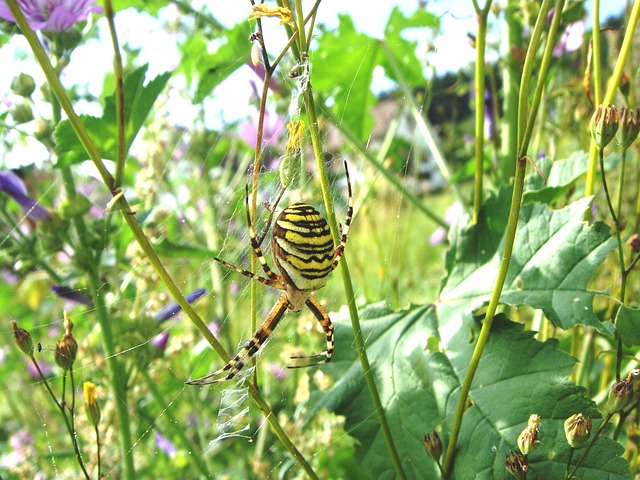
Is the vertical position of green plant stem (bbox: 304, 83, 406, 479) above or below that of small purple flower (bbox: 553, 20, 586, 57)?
below

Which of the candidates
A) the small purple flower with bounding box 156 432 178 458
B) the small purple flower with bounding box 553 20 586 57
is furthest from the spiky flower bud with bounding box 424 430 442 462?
the small purple flower with bounding box 156 432 178 458

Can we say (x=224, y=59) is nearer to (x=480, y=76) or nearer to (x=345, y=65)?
(x=345, y=65)

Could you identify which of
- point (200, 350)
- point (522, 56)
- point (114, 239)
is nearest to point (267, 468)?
point (200, 350)

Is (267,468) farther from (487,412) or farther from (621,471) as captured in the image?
(621,471)

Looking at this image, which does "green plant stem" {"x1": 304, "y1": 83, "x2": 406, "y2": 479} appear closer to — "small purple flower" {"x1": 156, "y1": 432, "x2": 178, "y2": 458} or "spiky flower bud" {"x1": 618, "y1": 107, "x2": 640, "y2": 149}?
"spiky flower bud" {"x1": 618, "y1": 107, "x2": 640, "y2": 149}

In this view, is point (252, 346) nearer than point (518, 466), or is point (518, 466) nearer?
point (518, 466)

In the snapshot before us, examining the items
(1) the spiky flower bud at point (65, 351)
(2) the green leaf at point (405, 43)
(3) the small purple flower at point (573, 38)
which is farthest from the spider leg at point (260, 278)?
(3) the small purple flower at point (573, 38)

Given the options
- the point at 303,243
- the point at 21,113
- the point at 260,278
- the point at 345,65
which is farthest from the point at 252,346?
the point at 345,65
